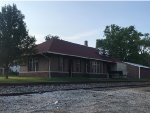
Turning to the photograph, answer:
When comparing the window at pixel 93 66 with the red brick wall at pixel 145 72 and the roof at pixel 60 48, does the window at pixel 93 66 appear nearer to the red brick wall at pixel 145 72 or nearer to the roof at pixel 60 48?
the roof at pixel 60 48

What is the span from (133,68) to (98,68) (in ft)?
52.0

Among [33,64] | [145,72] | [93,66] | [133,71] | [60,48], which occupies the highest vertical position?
[60,48]

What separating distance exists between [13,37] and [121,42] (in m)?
45.6

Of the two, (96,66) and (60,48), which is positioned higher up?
(60,48)

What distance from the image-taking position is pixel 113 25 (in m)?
79.6

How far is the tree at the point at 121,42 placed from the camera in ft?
249

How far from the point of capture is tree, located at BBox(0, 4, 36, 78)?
3272cm

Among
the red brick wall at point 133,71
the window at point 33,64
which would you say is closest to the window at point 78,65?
the window at point 33,64

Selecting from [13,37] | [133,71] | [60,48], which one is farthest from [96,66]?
[13,37]

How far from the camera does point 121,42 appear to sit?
76250mm

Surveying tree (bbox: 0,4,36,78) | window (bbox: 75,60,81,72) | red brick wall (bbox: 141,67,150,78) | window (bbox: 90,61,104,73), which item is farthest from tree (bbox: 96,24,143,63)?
tree (bbox: 0,4,36,78)

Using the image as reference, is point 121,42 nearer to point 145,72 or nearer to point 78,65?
point 145,72

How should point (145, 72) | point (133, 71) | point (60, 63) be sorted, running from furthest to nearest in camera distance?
1. point (145, 72)
2. point (133, 71)
3. point (60, 63)

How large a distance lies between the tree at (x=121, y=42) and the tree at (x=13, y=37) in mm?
41517
